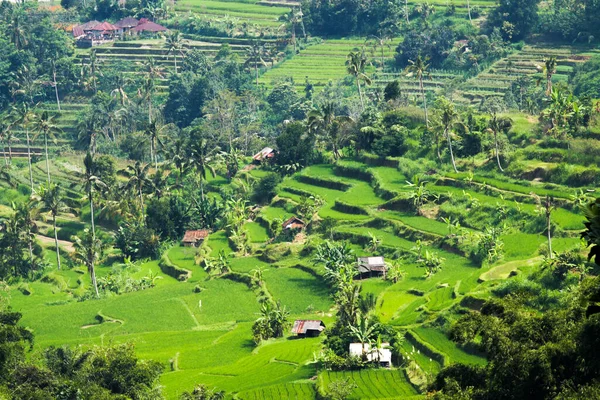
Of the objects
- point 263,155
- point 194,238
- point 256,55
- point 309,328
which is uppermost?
point 256,55

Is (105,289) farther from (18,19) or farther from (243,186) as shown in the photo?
(18,19)

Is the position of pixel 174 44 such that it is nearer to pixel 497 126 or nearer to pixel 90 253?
pixel 90 253

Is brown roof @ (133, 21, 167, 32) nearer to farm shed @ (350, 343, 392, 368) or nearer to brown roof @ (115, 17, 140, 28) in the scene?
brown roof @ (115, 17, 140, 28)

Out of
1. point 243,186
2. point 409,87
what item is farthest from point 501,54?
point 243,186

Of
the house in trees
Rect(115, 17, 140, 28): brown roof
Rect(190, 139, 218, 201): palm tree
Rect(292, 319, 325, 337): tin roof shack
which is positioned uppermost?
Rect(115, 17, 140, 28): brown roof

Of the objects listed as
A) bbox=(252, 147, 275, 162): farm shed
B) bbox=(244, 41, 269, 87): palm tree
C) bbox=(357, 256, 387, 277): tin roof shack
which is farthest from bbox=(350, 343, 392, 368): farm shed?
bbox=(244, 41, 269, 87): palm tree

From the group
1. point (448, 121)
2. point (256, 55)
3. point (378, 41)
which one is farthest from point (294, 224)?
point (378, 41)

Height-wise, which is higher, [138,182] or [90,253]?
[138,182]
